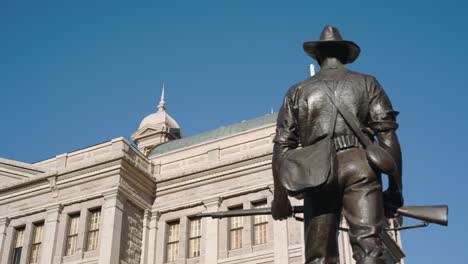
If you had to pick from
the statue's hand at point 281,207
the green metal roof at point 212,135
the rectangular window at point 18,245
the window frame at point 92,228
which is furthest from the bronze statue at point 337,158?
the green metal roof at point 212,135

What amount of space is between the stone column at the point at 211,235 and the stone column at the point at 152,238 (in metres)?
2.20

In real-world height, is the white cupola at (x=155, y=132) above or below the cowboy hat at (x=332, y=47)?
above

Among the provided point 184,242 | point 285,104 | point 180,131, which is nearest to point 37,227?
point 184,242

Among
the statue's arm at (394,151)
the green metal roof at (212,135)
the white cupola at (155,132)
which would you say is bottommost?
the statue's arm at (394,151)

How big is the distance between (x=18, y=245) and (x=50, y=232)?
214cm

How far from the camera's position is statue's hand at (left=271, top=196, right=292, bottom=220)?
4562mm

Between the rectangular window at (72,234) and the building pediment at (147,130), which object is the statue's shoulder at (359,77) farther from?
the building pediment at (147,130)

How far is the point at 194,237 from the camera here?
25234mm

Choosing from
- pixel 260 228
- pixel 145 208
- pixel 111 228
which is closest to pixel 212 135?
pixel 145 208

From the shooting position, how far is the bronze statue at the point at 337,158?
163 inches

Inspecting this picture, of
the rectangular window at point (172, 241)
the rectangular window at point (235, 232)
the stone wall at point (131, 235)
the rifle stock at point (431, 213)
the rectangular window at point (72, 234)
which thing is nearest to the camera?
the rifle stock at point (431, 213)

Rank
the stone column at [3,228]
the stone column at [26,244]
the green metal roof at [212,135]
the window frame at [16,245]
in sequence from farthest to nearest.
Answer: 1. the green metal roof at [212,135]
2. the stone column at [3,228]
3. the window frame at [16,245]
4. the stone column at [26,244]

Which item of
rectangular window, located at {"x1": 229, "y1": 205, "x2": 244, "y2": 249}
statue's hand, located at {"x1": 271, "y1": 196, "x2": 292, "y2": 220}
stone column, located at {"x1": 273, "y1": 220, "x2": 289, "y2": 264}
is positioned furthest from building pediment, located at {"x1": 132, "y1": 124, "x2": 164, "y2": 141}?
statue's hand, located at {"x1": 271, "y1": 196, "x2": 292, "y2": 220}

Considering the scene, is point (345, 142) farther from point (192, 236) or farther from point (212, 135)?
point (212, 135)
